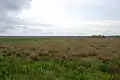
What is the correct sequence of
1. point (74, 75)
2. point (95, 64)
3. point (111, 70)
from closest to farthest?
point (74, 75) → point (111, 70) → point (95, 64)

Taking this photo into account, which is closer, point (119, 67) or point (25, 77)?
point (25, 77)

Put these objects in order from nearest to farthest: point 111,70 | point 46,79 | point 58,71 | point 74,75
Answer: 1. point 46,79
2. point 74,75
3. point 58,71
4. point 111,70

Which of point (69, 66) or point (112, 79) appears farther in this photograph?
point (69, 66)

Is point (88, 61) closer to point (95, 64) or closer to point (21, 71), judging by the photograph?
point (95, 64)

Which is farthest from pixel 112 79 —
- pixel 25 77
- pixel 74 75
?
pixel 25 77

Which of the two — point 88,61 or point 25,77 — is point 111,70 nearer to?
point 88,61

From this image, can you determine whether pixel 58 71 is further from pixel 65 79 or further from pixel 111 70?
pixel 111 70

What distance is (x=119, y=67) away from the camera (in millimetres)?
17344

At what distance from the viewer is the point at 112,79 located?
13.4m

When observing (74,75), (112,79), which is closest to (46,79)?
(74,75)

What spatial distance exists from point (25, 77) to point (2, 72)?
4.60 feet

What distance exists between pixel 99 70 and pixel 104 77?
2.77 m

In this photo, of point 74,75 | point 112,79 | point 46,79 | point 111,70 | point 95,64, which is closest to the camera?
point 46,79

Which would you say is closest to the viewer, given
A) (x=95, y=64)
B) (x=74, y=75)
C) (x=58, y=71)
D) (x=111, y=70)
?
(x=74, y=75)
